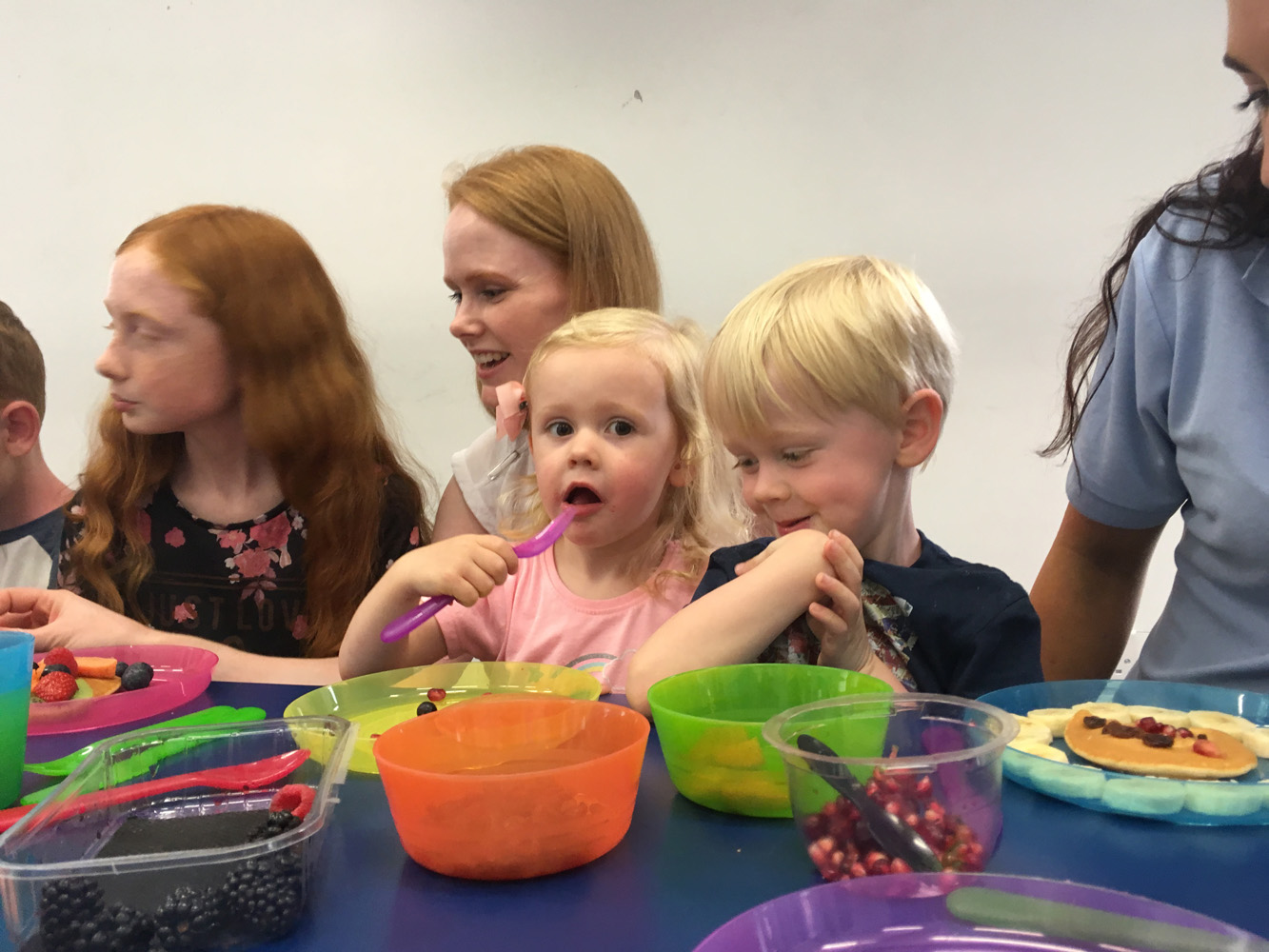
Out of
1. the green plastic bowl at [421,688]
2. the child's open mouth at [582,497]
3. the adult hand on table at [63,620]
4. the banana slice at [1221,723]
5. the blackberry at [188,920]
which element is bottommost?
the adult hand on table at [63,620]

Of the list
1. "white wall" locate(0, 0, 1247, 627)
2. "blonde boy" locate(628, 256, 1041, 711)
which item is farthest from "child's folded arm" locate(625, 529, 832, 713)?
"white wall" locate(0, 0, 1247, 627)

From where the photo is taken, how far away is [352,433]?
158 cm

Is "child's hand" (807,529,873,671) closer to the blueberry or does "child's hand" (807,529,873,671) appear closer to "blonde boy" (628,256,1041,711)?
"blonde boy" (628,256,1041,711)

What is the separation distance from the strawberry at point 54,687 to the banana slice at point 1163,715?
3.04 feet

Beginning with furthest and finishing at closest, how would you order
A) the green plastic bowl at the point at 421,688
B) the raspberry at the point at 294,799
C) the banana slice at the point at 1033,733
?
1. the green plastic bowl at the point at 421,688
2. the banana slice at the point at 1033,733
3. the raspberry at the point at 294,799

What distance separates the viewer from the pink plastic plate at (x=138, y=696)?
877 millimetres

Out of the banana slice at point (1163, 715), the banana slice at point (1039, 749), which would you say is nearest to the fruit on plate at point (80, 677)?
the banana slice at point (1039, 749)

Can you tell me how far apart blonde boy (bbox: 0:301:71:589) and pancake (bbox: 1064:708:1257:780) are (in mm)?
1788

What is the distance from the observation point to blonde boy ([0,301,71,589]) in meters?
1.89

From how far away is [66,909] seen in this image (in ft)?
1.56

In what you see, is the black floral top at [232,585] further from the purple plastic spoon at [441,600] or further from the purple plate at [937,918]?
the purple plate at [937,918]

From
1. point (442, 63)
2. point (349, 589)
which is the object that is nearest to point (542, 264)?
point (349, 589)

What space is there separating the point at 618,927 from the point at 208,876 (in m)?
0.21

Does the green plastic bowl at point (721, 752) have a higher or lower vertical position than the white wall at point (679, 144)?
lower
